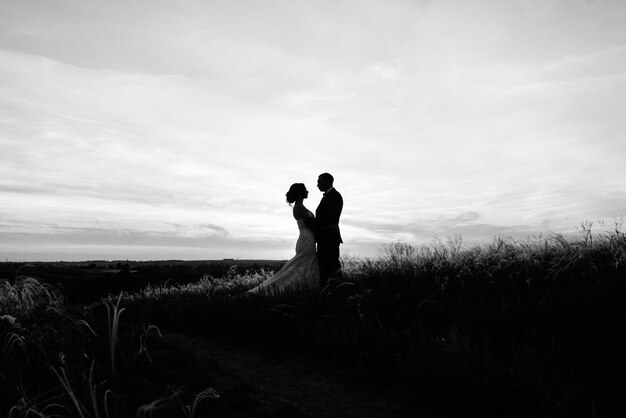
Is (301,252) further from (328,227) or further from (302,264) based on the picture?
(328,227)

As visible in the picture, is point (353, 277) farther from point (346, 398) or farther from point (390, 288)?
point (346, 398)

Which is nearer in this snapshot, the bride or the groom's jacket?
the groom's jacket

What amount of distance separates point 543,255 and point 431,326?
12.6 ft

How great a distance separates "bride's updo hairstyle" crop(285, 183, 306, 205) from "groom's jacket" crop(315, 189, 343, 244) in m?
0.73

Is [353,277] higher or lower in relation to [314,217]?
lower

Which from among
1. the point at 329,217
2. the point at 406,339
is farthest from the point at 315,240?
the point at 406,339

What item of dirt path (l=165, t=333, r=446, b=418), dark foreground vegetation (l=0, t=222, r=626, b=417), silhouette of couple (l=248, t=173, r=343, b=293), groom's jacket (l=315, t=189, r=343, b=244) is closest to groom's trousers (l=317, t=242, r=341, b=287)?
silhouette of couple (l=248, t=173, r=343, b=293)

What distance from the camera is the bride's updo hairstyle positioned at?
11.9 meters

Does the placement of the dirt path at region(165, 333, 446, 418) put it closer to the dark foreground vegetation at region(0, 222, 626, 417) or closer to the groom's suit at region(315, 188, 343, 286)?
the dark foreground vegetation at region(0, 222, 626, 417)

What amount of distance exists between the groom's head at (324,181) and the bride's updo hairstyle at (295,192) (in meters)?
0.66

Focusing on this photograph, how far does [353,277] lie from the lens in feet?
33.7

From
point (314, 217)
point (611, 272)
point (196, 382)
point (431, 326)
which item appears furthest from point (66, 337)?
point (611, 272)

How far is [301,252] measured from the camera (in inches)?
466

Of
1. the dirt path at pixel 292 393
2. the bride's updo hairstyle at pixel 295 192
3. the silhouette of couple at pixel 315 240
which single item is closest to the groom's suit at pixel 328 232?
the silhouette of couple at pixel 315 240
